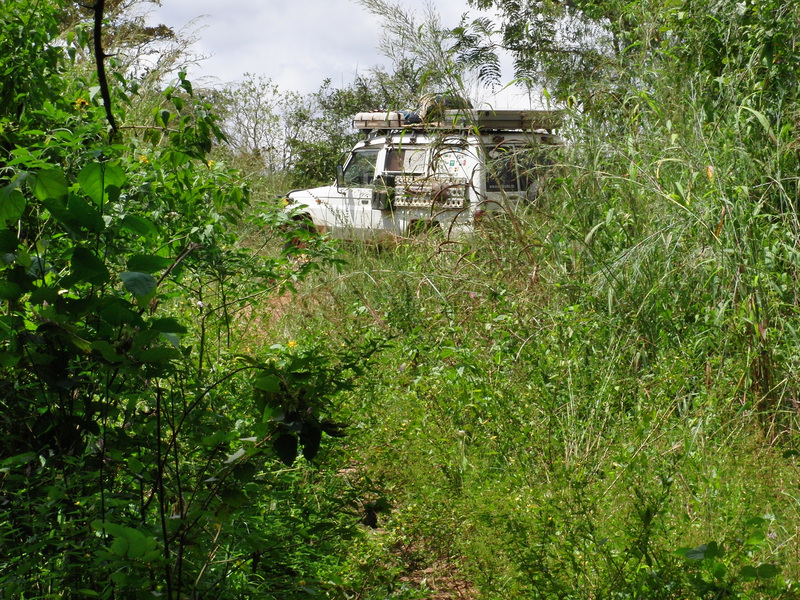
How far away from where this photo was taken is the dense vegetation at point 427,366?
163cm

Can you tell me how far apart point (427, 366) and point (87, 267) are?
242 centimetres

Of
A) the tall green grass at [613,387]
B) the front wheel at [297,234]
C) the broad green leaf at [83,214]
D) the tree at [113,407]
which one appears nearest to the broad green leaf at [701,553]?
the tall green grass at [613,387]

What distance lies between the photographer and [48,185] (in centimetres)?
135

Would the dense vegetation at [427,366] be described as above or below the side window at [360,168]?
below

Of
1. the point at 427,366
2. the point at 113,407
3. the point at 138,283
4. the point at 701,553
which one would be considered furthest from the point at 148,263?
the point at 427,366

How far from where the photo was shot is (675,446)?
295 cm

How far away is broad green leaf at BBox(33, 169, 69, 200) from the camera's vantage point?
4.42ft

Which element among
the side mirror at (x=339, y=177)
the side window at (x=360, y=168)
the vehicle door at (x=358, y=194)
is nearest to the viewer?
the vehicle door at (x=358, y=194)

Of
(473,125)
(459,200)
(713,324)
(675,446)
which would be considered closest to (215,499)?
Result: (675,446)

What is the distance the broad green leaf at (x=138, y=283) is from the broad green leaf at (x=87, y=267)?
0.50 feet

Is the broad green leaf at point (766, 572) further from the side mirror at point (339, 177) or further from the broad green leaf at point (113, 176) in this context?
the side mirror at point (339, 177)

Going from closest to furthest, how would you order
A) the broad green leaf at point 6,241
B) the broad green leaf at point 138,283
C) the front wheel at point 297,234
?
the broad green leaf at point 138,283, the broad green leaf at point 6,241, the front wheel at point 297,234

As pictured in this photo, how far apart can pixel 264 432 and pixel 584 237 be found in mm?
3290

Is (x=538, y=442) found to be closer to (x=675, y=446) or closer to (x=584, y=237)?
(x=675, y=446)
